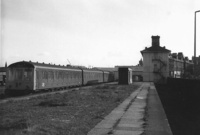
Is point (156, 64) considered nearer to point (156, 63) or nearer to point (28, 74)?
point (156, 63)

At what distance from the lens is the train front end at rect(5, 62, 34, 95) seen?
72.5 ft

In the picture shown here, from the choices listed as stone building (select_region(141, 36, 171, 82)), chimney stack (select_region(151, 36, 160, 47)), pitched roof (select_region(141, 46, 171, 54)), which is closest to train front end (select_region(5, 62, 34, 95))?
stone building (select_region(141, 36, 171, 82))

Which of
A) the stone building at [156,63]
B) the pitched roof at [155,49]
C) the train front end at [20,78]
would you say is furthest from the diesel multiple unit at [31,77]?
the pitched roof at [155,49]

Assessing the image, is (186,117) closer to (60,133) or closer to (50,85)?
(60,133)

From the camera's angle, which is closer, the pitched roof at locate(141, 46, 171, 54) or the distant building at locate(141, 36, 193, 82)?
the distant building at locate(141, 36, 193, 82)

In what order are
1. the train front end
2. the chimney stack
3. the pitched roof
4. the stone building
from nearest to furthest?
the train front end
the stone building
the pitched roof
the chimney stack

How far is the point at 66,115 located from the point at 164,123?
14.7 feet

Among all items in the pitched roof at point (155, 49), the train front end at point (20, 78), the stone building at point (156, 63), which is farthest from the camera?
the pitched roof at point (155, 49)

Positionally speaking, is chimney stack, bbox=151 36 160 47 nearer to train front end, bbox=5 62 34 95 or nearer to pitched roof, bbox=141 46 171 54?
pitched roof, bbox=141 46 171 54

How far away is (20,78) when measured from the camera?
2244cm

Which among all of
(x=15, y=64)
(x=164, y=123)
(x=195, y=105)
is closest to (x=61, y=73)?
(x=15, y=64)

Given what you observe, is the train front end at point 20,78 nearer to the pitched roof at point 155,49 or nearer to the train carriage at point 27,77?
the train carriage at point 27,77

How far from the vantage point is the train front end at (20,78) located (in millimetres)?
22094

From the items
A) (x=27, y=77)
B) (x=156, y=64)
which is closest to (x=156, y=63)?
(x=156, y=64)
